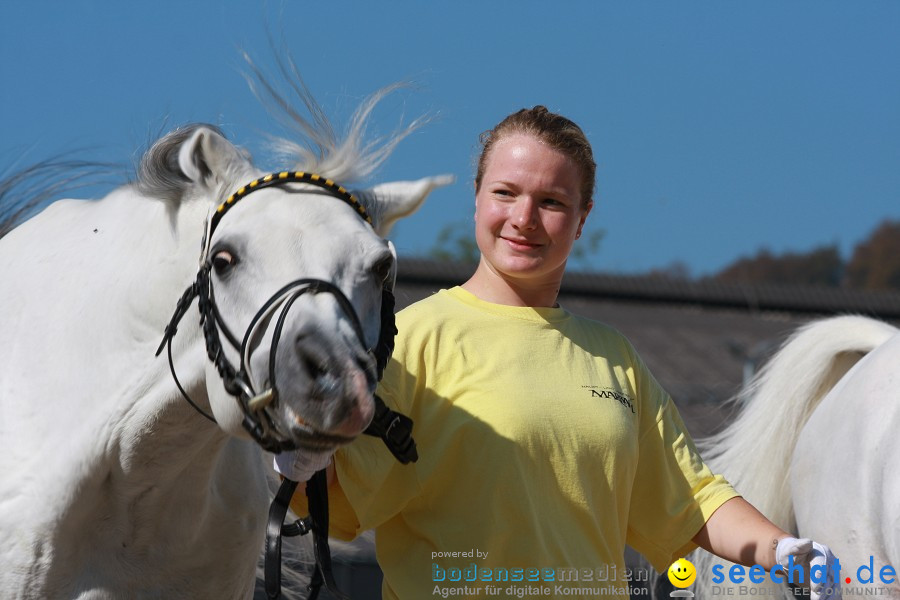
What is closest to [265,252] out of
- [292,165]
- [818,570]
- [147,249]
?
[292,165]

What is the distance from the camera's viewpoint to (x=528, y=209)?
8.98 feet

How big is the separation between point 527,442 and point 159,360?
859 millimetres

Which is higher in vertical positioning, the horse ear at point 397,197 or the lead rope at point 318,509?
the horse ear at point 397,197

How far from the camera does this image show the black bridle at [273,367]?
2.25 meters

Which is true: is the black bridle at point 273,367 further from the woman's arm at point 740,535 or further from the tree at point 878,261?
the tree at point 878,261

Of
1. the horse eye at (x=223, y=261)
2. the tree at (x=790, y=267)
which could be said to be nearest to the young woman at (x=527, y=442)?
the horse eye at (x=223, y=261)

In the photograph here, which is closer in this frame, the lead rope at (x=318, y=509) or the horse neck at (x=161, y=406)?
the lead rope at (x=318, y=509)

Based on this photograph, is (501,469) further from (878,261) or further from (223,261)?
(878,261)

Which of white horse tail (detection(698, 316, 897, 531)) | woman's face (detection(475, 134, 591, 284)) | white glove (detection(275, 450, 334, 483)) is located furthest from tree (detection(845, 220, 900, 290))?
white glove (detection(275, 450, 334, 483))

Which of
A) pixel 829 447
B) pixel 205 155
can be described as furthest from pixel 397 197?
pixel 829 447

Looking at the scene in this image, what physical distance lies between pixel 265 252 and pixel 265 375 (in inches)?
9.8

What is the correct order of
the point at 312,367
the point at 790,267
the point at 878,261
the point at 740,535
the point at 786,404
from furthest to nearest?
the point at 790,267 < the point at 878,261 < the point at 786,404 < the point at 740,535 < the point at 312,367

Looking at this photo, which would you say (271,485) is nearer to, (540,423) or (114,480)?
(114,480)

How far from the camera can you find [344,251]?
233 cm
